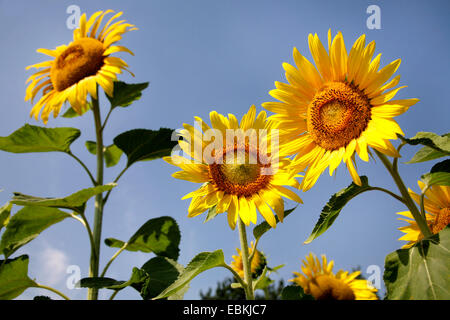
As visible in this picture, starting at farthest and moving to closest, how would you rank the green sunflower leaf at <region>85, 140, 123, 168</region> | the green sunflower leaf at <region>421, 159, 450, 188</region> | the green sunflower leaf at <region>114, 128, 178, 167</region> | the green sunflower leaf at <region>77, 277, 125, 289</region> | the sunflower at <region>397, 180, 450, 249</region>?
1. the green sunflower leaf at <region>85, 140, 123, 168</region>
2. the green sunflower leaf at <region>114, 128, 178, 167</region>
3. the green sunflower leaf at <region>77, 277, 125, 289</region>
4. the sunflower at <region>397, 180, 450, 249</region>
5. the green sunflower leaf at <region>421, 159, 450, 188</region>

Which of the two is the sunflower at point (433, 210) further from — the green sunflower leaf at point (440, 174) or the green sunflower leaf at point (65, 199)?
the green sunflower leaf at point (65, 199)

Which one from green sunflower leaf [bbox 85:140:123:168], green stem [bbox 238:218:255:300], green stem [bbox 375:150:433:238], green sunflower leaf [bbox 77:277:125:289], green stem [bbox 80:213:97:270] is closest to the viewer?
green stem [bbox 375:150:433:238]

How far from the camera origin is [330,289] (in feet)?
11.3

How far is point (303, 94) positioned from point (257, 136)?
308mm

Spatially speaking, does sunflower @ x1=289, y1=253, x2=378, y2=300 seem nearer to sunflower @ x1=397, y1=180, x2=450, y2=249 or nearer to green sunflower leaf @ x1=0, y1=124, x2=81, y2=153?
sunflower @ x1=397, y1=180, x2=450, y2=249

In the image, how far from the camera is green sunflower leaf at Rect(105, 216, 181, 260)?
9.48 ft

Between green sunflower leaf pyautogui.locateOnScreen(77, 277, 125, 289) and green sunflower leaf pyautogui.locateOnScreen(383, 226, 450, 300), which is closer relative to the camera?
green sunflower leaf pyautogui.locateOnScreen(383, 226, 450, 300)

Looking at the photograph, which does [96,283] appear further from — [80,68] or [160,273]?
[80,68]

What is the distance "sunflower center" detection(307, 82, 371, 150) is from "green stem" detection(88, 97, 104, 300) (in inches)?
69.1

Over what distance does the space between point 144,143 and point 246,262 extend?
152 cm

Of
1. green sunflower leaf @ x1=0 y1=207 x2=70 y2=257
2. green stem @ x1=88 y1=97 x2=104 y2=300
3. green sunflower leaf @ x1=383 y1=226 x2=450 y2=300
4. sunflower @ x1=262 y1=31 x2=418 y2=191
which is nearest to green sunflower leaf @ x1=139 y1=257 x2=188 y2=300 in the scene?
green stem @ x1=88 y1=97 x2=104 y2=300

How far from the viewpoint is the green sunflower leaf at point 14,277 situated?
A: 266 cm
